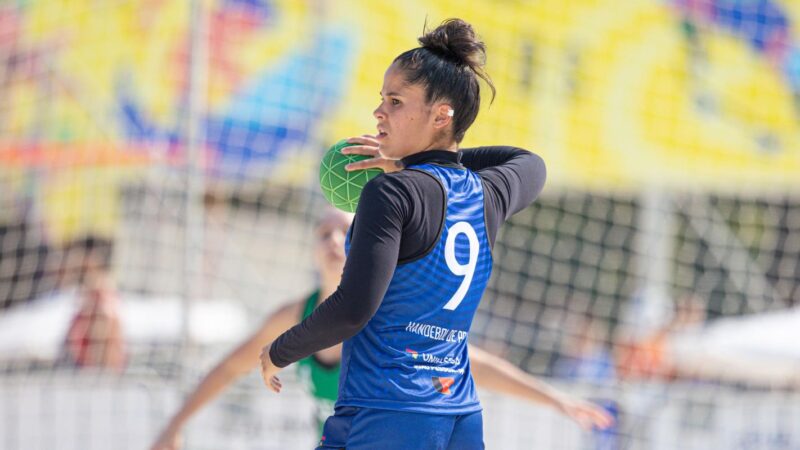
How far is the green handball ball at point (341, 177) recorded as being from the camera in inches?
101

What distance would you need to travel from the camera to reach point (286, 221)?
9008 mm

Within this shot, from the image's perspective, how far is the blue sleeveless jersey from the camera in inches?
89.0

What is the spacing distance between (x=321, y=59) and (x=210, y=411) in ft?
6.28

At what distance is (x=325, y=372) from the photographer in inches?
139

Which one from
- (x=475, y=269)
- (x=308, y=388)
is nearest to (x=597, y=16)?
(x=308, y=388)

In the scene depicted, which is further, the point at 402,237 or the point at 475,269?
the point at 475,269

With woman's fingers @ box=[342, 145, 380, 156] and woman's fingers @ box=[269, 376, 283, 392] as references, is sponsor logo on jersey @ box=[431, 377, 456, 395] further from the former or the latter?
woman's fingers @ box=[342, 145, 380, 156]

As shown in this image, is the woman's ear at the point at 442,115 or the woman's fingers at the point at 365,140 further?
the woman's fingers at the point at 365,140

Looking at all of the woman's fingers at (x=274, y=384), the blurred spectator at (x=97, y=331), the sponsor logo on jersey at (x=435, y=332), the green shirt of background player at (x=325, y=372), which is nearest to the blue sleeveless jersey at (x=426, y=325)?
the sponsor logo on jersey at (x=435, y=332)

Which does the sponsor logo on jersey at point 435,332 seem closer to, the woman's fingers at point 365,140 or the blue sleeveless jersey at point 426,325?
the blue sleeveless jersey at point 426,325

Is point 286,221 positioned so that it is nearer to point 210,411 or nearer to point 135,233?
point 135,233

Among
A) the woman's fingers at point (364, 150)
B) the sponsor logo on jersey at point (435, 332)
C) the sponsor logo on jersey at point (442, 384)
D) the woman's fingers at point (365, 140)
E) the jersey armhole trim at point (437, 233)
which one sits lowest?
the sponsor logo on jersey at point (442, 384)

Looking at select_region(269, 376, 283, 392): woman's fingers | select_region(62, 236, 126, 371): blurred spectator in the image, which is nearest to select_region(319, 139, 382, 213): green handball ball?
select_region(269, 376, 283, 392): woman's fingers

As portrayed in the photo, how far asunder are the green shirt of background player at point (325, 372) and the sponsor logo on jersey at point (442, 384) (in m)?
0.83
